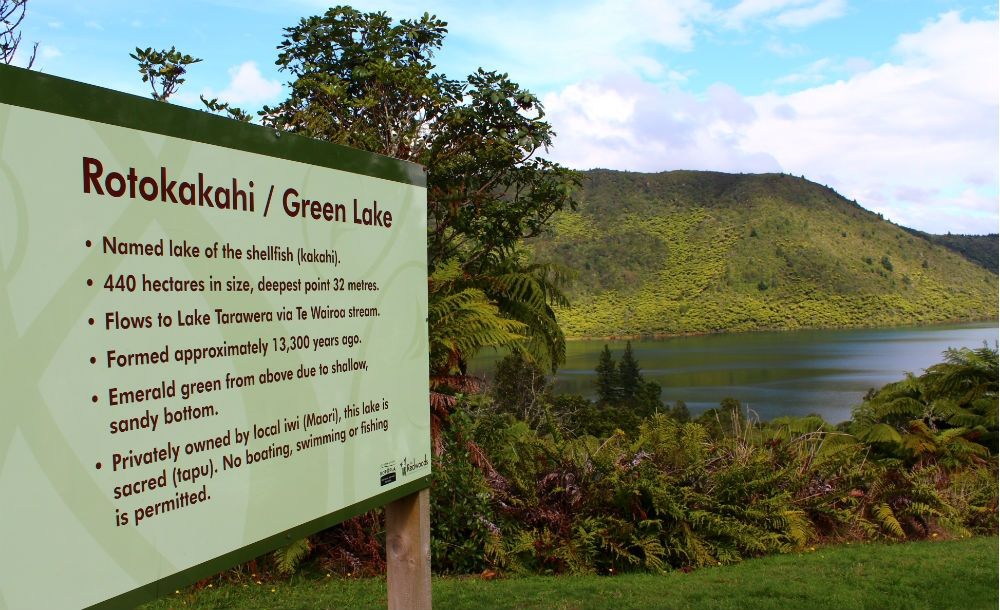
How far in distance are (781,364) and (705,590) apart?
5105 centimetres

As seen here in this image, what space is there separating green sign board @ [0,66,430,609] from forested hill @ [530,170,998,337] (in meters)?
58.2

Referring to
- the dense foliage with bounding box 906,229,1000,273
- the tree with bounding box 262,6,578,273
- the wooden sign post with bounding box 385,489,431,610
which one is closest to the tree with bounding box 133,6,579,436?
the tree with bounding box 262,6,578,273

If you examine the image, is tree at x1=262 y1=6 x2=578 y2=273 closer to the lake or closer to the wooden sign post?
the wooden sign post

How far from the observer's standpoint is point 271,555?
5.56 metres

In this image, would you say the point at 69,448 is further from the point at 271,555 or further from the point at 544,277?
the point at 544,277

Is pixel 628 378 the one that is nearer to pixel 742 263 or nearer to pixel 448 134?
pixel 448 134

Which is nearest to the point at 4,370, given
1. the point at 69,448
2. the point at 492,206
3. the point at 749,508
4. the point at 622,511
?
the point at 69,448

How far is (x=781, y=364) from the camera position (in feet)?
174

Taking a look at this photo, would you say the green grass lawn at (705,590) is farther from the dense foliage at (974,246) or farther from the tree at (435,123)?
the dense foliage at (974,246)

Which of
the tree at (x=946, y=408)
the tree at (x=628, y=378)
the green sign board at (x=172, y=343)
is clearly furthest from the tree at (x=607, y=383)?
the green sign board at (x=172, y=343)

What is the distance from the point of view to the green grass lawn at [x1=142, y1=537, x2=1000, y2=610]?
4.74 meters

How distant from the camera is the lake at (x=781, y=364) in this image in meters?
37.6

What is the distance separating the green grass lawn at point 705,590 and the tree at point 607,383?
22704 millimetres

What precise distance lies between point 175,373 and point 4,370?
15.5 inches
